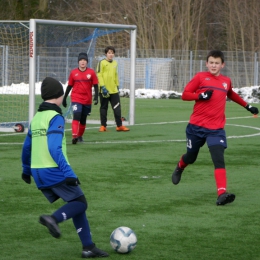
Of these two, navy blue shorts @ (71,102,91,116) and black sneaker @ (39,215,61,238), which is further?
navy blue shorts @ (71,102,91,116)

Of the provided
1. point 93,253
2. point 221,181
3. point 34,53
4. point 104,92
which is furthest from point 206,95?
point 104,92

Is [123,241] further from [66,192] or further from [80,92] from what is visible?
[80,92]

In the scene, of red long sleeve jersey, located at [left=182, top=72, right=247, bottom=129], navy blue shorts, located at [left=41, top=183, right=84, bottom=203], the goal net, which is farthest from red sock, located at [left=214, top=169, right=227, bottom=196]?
the goal net

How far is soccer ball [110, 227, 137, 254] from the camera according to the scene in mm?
6059

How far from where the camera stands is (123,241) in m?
6.05

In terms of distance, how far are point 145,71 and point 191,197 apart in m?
29.0

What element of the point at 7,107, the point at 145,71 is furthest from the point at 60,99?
the point at 145,71

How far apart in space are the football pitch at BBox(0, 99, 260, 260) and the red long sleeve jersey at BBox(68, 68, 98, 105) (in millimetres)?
863

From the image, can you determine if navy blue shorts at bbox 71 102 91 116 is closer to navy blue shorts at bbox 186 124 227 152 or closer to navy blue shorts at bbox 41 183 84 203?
navy blue shorts at bbox 186 124 227 152

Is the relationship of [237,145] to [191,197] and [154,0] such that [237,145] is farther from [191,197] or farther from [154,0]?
[154,0]

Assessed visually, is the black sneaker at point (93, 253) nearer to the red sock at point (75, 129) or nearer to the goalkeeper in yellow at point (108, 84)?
the red sock at point (75, 129)

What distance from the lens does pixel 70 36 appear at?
19.4 meters

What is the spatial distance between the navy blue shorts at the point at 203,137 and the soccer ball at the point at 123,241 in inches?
101

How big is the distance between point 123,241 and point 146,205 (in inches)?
83.3
